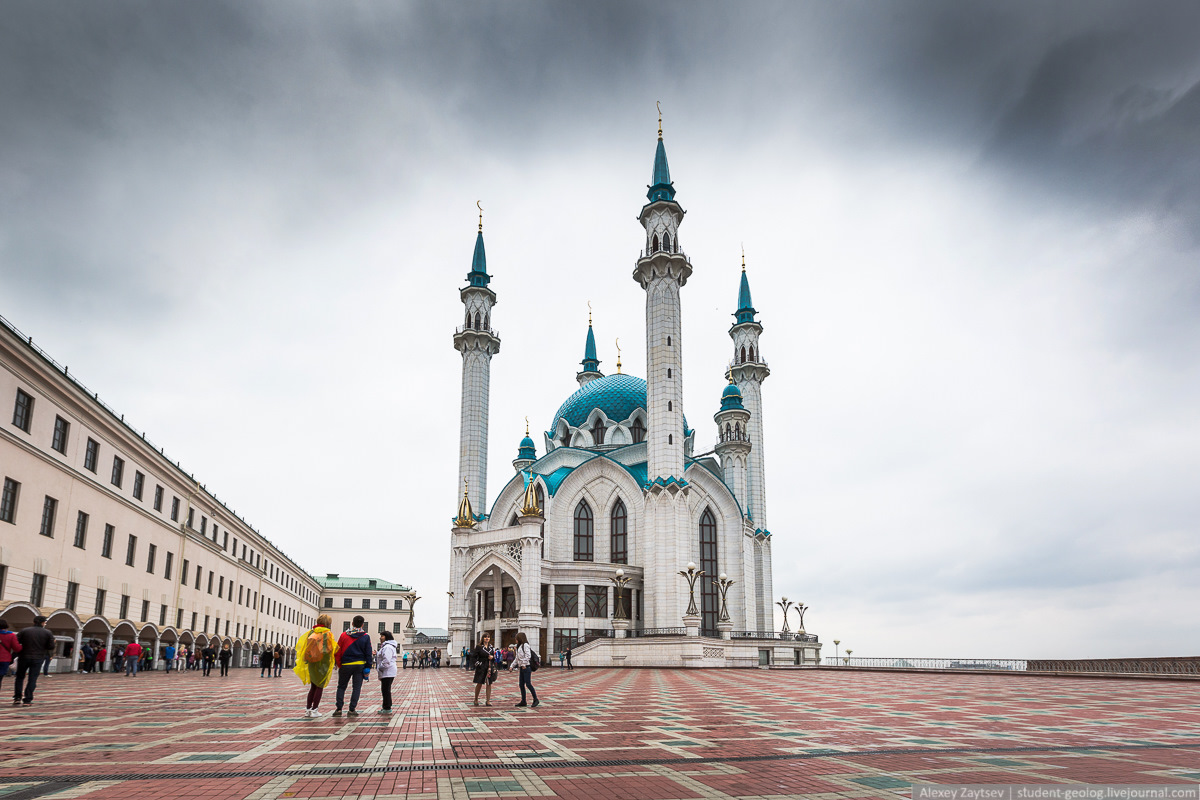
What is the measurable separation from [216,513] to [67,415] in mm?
20889

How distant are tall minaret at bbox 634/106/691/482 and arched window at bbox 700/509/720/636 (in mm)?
8346

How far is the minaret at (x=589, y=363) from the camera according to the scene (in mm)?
78438

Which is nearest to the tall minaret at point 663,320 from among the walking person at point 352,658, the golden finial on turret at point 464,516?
the golden finial on turret at point 464,516

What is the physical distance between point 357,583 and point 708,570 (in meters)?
60.6

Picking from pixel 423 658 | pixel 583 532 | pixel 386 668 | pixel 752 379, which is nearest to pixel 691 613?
pixel 583 532

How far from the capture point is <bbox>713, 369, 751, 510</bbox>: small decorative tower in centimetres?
5900

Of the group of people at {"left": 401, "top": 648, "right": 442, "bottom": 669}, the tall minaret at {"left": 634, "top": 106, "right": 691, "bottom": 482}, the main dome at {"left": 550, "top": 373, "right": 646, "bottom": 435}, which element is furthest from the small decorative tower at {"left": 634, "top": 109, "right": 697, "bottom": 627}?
the group of people at {"left": 401, "top": 648, "right": 442, "bottom": 669}

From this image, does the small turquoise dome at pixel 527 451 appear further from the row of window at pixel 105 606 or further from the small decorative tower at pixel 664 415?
the row of window at pixel 105 606

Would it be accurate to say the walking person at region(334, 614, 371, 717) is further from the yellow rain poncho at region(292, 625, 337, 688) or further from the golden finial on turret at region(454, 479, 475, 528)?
the golden finial on turret at region(454, 479, 475, 528)

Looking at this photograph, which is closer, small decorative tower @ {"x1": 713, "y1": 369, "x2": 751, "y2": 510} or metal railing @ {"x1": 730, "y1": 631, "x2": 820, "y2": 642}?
metal railing @ {"x1": 730, "y1": 631, "x2": 820, "y2": 642}

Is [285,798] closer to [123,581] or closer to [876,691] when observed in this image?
[876,691]

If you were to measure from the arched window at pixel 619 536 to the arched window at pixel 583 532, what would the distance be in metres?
1.45

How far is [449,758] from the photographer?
9008 mm

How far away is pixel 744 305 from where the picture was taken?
6756cm
